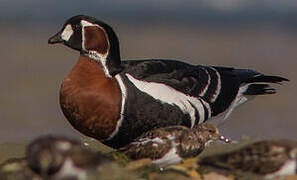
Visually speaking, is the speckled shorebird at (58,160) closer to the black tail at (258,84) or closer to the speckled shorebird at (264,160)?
the speckled shorebird at (264,160)

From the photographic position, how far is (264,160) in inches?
303

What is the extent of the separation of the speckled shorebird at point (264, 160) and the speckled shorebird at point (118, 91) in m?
2.37

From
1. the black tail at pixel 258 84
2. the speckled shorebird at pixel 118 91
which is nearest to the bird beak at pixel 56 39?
the speckled shorebird at pixel 118 91

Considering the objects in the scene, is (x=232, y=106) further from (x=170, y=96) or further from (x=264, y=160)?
(x=264, y=160)

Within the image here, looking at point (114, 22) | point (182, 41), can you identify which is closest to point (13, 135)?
point (182, 41)

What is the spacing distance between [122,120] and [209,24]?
1783cm

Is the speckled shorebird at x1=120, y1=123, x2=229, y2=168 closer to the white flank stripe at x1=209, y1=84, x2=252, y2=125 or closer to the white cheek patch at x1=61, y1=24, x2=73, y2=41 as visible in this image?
the white cheek patch at x1=61, y1=24, x2=73, y2=41

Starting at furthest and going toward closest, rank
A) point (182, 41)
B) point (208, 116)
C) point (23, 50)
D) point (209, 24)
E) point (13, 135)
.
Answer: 1. point (209, 24)
2. point (182, 41)
3. point (23, 50)
4. point (13, 135)
5. point (208, 116)

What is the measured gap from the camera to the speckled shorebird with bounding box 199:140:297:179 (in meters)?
7.70

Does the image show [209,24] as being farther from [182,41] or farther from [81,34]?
[81,34]

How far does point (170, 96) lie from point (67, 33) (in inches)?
45.8

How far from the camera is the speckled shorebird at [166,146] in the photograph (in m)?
8.99

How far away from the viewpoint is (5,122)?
16.3 m

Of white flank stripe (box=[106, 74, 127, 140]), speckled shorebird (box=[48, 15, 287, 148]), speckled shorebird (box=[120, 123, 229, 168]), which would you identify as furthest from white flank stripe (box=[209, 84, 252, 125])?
speckled shorebird (box=[120, 123, 229, 168])
